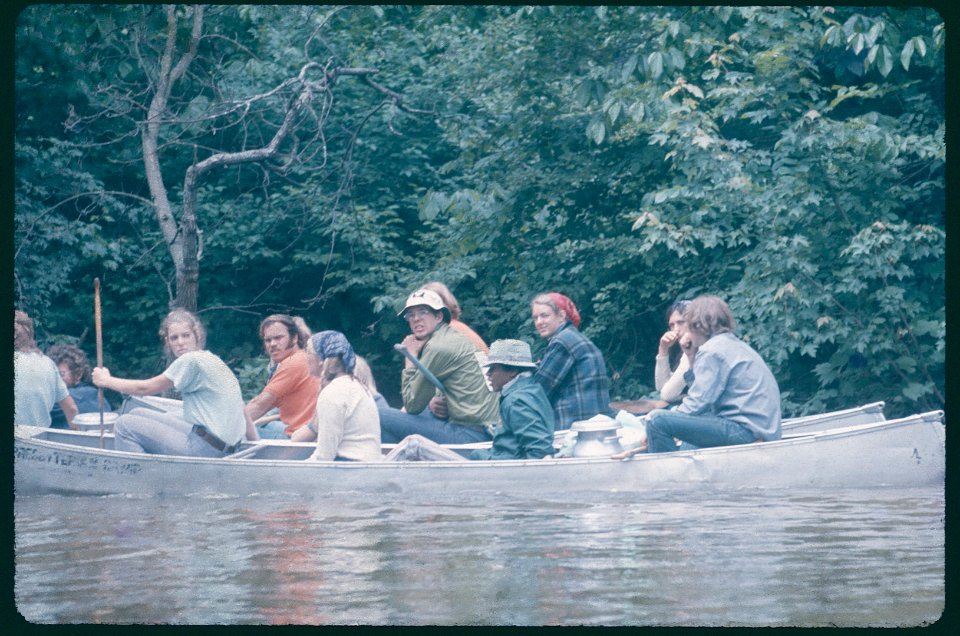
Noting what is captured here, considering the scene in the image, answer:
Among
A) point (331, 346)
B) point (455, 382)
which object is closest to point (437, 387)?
point (455, 382)

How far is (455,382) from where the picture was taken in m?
9.33

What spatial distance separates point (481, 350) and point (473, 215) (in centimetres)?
472

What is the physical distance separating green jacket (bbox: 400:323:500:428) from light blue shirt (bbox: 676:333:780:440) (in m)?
1.41

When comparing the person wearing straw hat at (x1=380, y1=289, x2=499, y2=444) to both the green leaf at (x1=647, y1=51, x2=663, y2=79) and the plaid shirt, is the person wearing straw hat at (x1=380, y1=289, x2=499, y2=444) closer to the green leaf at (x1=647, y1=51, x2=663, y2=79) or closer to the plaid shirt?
the plaid shirt

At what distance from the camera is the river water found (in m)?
5.32

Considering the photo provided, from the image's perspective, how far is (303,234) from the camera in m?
17.6

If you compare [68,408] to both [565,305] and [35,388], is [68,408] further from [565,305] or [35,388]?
[565,305]

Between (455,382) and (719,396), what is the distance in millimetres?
1770

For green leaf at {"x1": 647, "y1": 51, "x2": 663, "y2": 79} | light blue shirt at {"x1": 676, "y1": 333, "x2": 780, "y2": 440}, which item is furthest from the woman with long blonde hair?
green leaf at {"x1": 647, "y1": 51, "x2": 663, "y2": 79}

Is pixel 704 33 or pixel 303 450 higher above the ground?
pixel 704 33

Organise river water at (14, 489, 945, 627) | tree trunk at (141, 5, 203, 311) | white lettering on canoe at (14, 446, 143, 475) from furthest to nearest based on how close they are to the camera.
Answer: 1. tree trunk at (141, 5, 203, 311)
2. white lettering on canoe at (14, 446, 143, 475)
3. river water at (14, 489, 945, 627)
